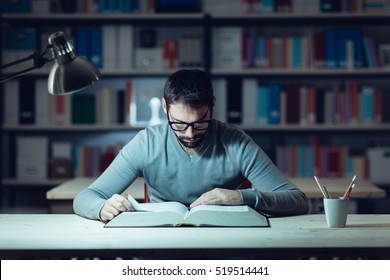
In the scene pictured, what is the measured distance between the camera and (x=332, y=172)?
4.21m

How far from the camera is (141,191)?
9.04ft

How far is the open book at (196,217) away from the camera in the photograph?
5.51 feet

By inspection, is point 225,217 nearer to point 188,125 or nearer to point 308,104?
point 188,125

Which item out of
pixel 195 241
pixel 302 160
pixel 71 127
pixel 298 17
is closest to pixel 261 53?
pixel 298 17

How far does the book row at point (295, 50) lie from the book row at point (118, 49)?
16 cm

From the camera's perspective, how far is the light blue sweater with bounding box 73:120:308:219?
2080 mm

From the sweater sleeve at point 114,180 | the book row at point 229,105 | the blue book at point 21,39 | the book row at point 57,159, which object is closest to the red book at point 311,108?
the book row at point 229,105

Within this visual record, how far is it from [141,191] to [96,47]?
67.0 inches

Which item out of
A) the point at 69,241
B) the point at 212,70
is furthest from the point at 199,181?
the point at 212,70

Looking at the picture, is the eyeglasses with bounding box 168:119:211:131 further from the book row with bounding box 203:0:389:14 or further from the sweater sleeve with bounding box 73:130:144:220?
the book row with bounding box 203:0:389:14

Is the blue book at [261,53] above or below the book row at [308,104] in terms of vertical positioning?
above

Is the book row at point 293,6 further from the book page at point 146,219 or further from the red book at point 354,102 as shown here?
the book page at point 146,219
